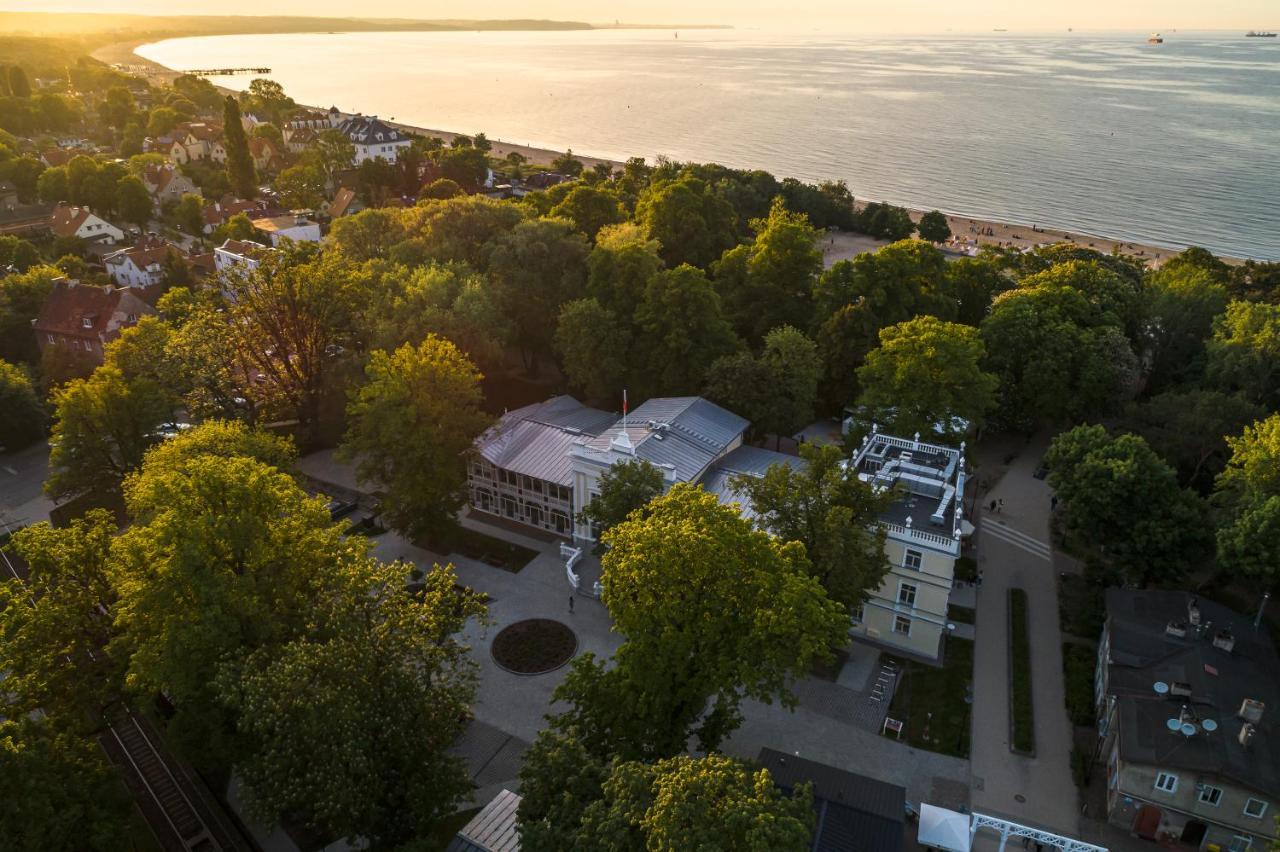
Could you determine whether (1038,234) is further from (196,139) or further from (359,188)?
(196,139)

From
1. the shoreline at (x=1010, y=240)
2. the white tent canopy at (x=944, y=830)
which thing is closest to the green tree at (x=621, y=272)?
the white tent canopy at (x=944, y=830)

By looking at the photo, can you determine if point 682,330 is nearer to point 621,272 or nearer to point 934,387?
point 621,272

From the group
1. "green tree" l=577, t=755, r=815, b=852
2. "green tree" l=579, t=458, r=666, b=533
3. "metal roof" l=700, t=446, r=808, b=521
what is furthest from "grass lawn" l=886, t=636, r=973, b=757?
"green tree" l=579, t=458, r=666, b=533

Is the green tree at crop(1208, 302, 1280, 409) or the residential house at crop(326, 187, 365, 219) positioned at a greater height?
the green tree at crop(1208, 302, 1280, 409)

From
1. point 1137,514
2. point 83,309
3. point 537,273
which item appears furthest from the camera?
point 83,309

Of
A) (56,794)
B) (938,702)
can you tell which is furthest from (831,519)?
(56,794)

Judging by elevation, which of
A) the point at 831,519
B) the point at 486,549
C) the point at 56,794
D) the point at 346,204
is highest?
the point at 831,519

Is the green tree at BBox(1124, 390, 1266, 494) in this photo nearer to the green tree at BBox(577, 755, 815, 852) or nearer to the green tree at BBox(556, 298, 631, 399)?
the green tree at BBox(556, 298, 631, 399)

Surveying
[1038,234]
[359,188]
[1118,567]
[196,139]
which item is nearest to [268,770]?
[1118,567]
